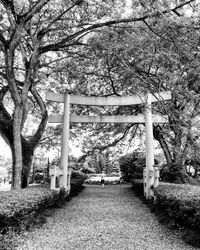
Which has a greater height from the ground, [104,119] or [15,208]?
[104,119]

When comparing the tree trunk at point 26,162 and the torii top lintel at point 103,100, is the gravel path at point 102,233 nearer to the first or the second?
the tree trunk at point 26,162

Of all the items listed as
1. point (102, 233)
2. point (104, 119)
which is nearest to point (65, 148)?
point (104, 119)

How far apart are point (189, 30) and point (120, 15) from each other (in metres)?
2.93

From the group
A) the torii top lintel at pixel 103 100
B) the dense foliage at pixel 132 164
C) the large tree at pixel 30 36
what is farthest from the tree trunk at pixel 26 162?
the dense foliage at pixel 132 164

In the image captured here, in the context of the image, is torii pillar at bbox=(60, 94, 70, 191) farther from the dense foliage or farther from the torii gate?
the dense foliage

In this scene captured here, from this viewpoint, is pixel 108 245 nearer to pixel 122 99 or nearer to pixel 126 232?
pixel 126 232

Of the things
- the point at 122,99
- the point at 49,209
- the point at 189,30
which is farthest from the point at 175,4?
the point at 49,209

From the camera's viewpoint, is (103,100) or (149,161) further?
(103,100)

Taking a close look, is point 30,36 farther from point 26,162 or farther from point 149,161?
point 149,161

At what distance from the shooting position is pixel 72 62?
8.80 metres

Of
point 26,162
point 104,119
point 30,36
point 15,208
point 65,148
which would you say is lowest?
point 15,208

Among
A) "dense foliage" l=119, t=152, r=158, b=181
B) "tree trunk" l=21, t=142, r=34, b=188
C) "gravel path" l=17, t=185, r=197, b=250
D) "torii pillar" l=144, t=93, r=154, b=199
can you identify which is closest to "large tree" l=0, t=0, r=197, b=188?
"tree trunk" l=21, t=142, r=34, b=188

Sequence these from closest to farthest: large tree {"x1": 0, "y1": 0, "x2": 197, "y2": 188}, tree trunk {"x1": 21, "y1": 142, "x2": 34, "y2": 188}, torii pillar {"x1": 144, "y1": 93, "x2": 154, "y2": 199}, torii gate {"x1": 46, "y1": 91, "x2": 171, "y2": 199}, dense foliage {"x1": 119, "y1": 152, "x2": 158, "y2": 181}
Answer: large tree {"x1": 0, "y1": 0, "x2": 197, "y2": 188} → tree trunk {"x1": 21, "y1": 142, "x2": 34, "y2": 188} → torii pillar {"x1": 144, "y1": 93, "x2": 154, "y2": 199} → torii gate {"x1": 46, "y1": 91, "x2": 171, "y2": 199} → dense foliage {"x1": 119, "y1": 152, "x2": 158, "y2": 181}

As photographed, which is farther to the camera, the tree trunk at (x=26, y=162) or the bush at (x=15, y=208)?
the tree trunk at (x=26, y=162)
